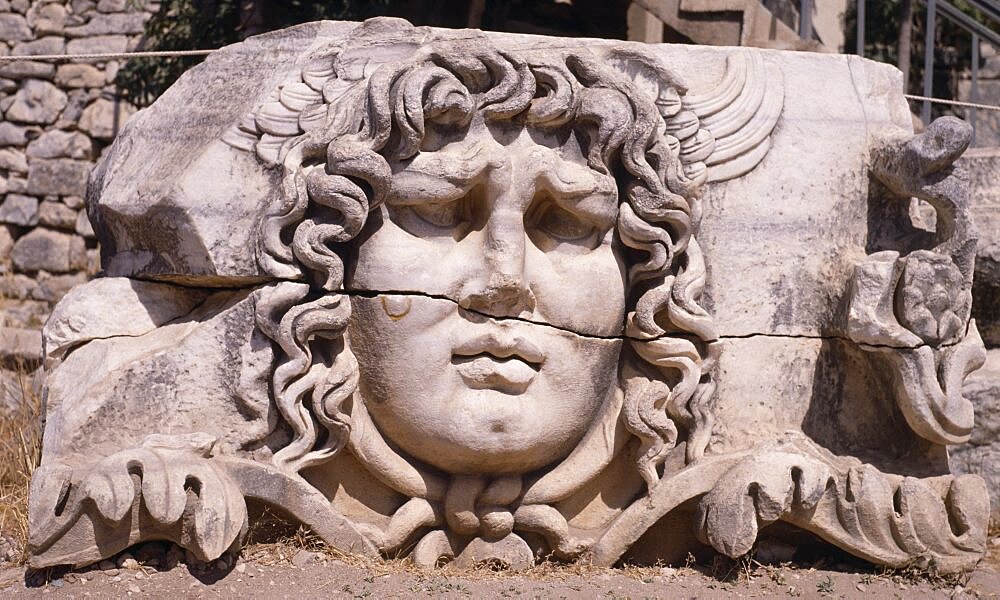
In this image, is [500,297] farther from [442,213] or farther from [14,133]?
[14,133]

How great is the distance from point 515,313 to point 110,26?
214 inches

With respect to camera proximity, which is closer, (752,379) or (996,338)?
(752,379)

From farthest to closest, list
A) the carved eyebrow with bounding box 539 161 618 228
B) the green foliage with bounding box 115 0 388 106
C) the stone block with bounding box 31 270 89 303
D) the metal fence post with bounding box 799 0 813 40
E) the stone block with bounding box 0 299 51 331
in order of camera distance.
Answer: the stone block with bounding box 31 270 89 303 → the stone block with bounding box 0 299 51 331 → the green foliage with bounding box 115 0 388 106 → the metal fence post with bounding box 799 0 813 40 → the carved eyebrow with bounding box 539 161 618 228

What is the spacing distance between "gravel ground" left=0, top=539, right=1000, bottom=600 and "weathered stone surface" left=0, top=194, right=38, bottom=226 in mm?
4919

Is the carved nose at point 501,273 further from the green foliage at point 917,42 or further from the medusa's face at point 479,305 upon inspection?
the green foliage at point 917,42

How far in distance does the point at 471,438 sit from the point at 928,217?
5.80 feet

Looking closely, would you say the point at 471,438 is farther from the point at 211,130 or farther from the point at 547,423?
the point at 211,130

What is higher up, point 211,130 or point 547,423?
point 211,130

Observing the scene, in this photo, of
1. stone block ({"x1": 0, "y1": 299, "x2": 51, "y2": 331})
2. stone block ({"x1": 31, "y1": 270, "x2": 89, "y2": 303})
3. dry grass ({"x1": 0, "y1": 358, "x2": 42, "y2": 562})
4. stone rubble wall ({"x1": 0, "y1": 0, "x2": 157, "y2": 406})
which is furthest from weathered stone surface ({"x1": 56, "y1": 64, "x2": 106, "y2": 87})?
dry grass ({"x1": 0, "y1": 358, "x2": 42, "y2": 562})

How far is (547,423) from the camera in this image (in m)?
3.65

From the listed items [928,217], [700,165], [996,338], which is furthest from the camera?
[996,338]

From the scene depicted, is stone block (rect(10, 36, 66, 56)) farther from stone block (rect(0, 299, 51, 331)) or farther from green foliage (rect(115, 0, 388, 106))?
stone block (rect(0, 299, 51, 331))

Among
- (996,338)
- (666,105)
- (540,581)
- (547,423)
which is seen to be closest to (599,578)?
(540,581)

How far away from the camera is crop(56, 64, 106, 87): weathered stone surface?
8195mm
